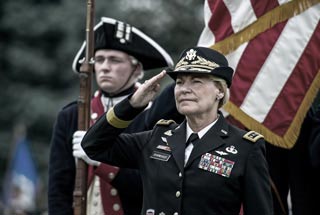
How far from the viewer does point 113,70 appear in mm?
7125

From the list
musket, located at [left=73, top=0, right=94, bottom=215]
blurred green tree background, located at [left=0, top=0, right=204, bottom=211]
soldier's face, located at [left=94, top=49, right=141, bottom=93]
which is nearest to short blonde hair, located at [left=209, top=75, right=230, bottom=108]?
musket, located at [left=73, top=0, right=94, bottom=215]

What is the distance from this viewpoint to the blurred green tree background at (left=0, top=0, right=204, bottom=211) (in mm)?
20219

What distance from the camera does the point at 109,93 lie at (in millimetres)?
7211

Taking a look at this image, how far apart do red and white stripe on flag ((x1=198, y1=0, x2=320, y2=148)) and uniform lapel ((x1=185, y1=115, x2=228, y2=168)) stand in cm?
123

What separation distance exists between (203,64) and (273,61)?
145 centimetres

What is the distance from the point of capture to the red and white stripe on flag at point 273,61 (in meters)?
6.91

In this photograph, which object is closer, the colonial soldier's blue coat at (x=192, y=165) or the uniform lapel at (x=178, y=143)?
the colonial soldier's blue coat at (x=192, y=165)

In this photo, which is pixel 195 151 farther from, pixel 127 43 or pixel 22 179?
pixel 22 179

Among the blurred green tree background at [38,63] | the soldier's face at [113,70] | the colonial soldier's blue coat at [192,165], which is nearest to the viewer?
the colonial soldier's blue coat at [192,165]

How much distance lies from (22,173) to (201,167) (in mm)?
10100

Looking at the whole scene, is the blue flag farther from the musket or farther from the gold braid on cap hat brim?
the gold braid on cap hat brim

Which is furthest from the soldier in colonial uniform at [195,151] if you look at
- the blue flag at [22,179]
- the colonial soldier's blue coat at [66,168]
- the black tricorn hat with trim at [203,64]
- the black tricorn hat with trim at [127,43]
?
the blue flag at [22,179]

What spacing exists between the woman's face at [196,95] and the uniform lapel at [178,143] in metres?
0.15

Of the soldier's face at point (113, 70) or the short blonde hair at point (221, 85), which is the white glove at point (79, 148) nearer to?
the soldier's face at point (113, 70)
